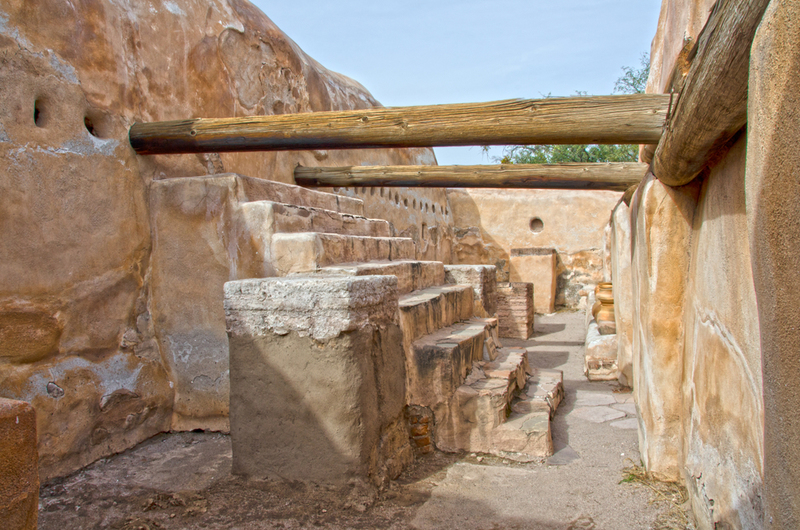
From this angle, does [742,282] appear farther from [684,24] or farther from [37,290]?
[37,290]

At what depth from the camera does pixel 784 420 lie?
3.11 feet

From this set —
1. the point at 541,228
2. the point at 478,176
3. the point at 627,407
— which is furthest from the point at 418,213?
the point at 627,407

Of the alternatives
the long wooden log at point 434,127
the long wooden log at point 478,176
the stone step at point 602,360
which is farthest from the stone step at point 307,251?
the stone step at point 602,360

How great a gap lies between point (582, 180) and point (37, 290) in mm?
5161

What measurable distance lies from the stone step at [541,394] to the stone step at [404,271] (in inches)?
44.9

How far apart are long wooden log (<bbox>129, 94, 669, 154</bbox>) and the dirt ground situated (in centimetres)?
188

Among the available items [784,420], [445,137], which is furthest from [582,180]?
[784,420]

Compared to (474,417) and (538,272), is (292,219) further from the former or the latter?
(538,272)

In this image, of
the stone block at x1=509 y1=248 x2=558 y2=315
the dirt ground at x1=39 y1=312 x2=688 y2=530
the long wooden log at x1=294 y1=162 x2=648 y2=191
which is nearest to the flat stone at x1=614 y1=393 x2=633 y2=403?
the dirt ground at x1=39 y1=312 x2=688 y2=530

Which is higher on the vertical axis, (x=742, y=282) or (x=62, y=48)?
(x=62, y=48)

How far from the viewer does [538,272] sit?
10320 mm

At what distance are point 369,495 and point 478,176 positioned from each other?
4286 mm

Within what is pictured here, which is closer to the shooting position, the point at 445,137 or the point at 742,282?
the point at 742,282

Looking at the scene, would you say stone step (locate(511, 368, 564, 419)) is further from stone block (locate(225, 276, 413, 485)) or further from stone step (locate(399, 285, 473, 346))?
stone block (locate(225, 276, 413, 485))
